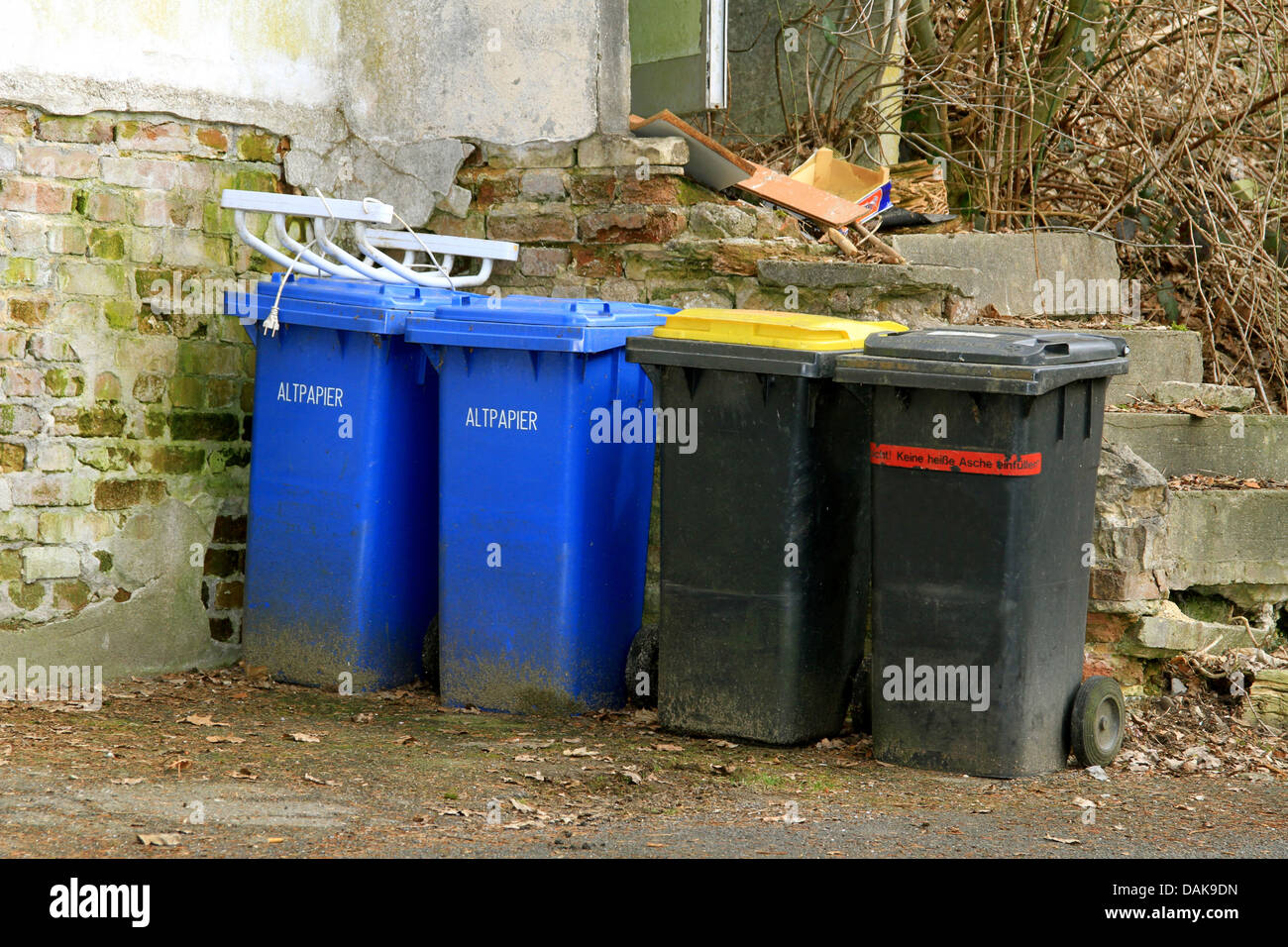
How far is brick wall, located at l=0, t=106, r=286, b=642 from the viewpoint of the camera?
5.18 meters

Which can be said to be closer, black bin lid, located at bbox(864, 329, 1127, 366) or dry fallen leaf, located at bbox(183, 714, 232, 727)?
black bin lid, located at bbox(864, 329, 1127, 366)

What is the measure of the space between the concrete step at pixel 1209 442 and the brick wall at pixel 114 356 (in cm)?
339

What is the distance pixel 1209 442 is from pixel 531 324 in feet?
9.09

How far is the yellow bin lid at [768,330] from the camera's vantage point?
4.53 meters

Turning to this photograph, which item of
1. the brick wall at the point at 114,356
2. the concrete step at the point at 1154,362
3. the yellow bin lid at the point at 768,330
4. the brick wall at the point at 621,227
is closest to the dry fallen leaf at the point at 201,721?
the brick wall at the point at 114,356

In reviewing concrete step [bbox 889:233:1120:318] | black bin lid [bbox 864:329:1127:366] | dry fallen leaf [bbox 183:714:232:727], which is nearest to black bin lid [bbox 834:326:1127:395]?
black bin lid [bbox 864:329:1127:366]

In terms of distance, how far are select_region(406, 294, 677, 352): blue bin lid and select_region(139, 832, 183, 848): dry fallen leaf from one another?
190 centimetres

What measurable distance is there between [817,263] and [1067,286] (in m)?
1.74

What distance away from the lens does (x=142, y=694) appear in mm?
5344

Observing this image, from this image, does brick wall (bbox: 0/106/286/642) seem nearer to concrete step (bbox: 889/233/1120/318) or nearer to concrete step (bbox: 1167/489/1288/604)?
concrete step (bbox: 889/233/1120/318)

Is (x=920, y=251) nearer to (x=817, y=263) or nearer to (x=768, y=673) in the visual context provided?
(x=817, y=263)

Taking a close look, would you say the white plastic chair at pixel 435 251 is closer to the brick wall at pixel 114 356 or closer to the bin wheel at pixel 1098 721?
the brick wall at pixel 114 356

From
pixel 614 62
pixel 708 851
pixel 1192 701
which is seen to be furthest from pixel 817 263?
pixel 708 851

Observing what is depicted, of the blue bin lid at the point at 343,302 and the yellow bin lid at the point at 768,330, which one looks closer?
the yellow bin lid at the point at 768,330
